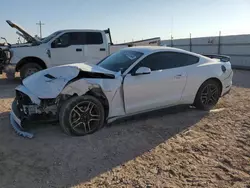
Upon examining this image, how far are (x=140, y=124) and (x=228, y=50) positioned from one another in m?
13.9

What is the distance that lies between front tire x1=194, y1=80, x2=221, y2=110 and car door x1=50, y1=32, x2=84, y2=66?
19.6ft

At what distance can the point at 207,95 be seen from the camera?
240 inches

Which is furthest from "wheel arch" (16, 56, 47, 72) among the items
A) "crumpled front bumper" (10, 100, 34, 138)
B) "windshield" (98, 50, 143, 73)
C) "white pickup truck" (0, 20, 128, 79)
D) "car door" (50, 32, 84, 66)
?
"crumpled front bumper" (10, 100, 34, 138)

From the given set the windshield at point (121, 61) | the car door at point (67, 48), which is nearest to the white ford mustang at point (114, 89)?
the windshield at point (121, 61)

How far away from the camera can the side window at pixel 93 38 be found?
422 inches

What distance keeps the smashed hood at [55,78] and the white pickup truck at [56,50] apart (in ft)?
17.6

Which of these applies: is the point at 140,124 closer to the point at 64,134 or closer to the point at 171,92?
the point at 171,92

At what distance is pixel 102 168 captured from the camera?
11.8 feet

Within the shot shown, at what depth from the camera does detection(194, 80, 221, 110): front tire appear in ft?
19.6

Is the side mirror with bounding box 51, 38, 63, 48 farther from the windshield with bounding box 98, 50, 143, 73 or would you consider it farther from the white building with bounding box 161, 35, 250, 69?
the white building with bounding box 161, 35, 250, 69

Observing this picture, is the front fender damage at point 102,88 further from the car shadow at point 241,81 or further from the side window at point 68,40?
the car shadow at point 241,81

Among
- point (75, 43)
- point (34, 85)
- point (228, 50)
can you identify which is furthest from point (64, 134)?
point (228, 50)

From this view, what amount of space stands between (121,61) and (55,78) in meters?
1.44

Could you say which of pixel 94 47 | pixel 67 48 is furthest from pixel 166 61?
pixel 67 48
